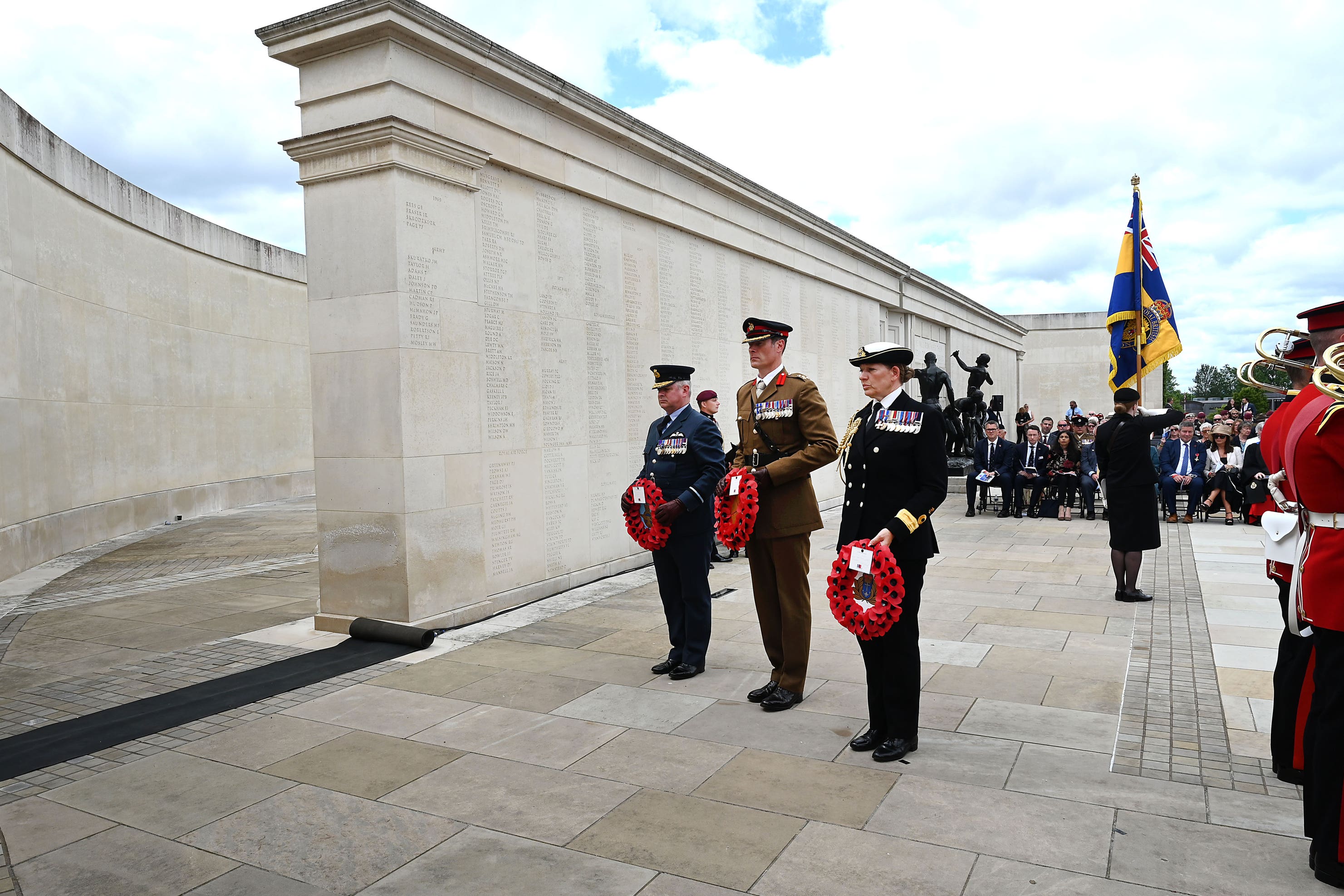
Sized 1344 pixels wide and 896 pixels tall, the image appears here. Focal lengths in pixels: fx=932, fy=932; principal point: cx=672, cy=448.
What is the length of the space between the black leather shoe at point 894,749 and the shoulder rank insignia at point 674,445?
215cm

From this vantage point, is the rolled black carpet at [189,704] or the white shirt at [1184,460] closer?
the rolled black carpet at [189,704]

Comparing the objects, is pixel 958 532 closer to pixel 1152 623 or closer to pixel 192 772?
pixel 1152 623

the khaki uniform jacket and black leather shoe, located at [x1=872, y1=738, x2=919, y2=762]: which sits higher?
the khaki uniform jacket

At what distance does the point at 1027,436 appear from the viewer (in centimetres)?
1441

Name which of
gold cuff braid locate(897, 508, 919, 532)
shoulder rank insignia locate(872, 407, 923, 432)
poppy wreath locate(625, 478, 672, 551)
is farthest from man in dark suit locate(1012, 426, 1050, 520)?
gold cuff braid locate(897, 508, 919, 532)

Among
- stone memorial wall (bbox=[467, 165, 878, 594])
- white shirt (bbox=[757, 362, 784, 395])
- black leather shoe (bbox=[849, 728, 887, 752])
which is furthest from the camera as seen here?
stone memorial wall (bbox=[467, 165, 878, 594])

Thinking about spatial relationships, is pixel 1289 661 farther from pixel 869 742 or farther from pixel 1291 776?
pixel 869 742

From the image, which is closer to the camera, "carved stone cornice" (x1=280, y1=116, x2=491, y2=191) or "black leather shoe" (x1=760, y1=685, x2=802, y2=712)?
"black leather shoe" (x1=760, y1=685, x2=802, y2=712)

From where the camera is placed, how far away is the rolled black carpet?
450cm

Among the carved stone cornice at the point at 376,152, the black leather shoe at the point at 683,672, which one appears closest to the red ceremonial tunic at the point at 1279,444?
the black leather shoe at the point at 683,672

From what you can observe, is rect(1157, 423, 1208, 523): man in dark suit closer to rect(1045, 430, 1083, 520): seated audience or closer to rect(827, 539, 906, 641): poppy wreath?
rect(1045, 430, 1083, 520): seated audience

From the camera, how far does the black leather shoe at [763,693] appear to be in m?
5.05

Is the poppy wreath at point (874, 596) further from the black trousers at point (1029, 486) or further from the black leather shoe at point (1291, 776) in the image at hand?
the black trousers at point (1029, 486)

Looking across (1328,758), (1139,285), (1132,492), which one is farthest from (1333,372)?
(1139,285)
